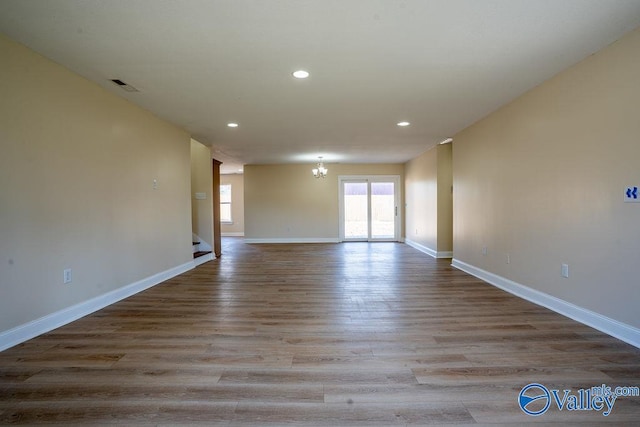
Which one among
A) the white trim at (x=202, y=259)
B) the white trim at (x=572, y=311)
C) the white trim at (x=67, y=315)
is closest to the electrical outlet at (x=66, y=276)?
the white trim at (x=67, y=315)

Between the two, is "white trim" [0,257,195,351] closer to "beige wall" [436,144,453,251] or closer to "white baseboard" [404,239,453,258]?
"white baseboard" [404,239,453,258]

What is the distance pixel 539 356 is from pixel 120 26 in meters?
3.95

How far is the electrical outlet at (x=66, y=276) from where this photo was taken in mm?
2850

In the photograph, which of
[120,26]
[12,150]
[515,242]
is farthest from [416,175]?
[12,150]

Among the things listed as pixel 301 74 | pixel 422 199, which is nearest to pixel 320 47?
pixel 301 74

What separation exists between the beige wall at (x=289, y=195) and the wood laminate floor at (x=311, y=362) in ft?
18.4

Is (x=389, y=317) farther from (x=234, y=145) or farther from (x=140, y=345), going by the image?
(x=234, y=145)

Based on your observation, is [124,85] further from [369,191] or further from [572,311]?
[369,191]

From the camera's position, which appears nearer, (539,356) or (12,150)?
(539,356)

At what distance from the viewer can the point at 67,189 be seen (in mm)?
2898

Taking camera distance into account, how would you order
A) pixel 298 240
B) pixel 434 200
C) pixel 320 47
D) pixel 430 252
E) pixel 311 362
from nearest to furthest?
pixel 311 362
pixel 320 47
pixel 434 200
pixel 430 252
pixel 298 240

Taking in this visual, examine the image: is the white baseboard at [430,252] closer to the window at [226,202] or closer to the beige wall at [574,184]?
the beige wall at [574,184]

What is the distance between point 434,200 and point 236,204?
770cm

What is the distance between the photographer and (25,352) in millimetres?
2266
